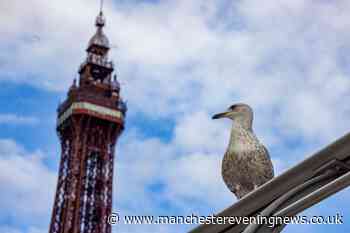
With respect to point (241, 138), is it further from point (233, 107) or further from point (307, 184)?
point (307, 184)

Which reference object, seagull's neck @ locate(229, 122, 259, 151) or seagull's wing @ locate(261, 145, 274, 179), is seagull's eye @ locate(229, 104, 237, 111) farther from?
seagull's wing @ locate(261, 145, 274, 179)

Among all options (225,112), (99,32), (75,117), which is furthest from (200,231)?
(99,32)

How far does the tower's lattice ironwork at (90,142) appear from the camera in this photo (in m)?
42.0

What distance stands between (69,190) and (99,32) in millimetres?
12714

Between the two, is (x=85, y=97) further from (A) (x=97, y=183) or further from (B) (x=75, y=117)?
(A) (x=97, y=183)

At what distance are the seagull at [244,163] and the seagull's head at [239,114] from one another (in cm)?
7

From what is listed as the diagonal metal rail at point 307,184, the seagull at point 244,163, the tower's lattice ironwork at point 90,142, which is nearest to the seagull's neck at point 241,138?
the seagull at point 244,163

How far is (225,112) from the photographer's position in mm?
4488

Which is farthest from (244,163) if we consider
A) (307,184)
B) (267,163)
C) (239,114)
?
(307,184)

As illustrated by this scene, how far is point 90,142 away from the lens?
44719 millimetres

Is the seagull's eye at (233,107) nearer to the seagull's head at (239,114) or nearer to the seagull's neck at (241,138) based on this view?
the seagull's head at (239,114)

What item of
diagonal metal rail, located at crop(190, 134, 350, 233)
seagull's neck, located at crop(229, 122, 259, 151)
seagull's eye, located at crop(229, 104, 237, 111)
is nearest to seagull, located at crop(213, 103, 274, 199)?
seagull's neck, located at crop(229, 122, 259, 151)

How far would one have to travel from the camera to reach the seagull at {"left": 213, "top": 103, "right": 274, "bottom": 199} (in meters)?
4.01

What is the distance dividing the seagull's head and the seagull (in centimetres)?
7
